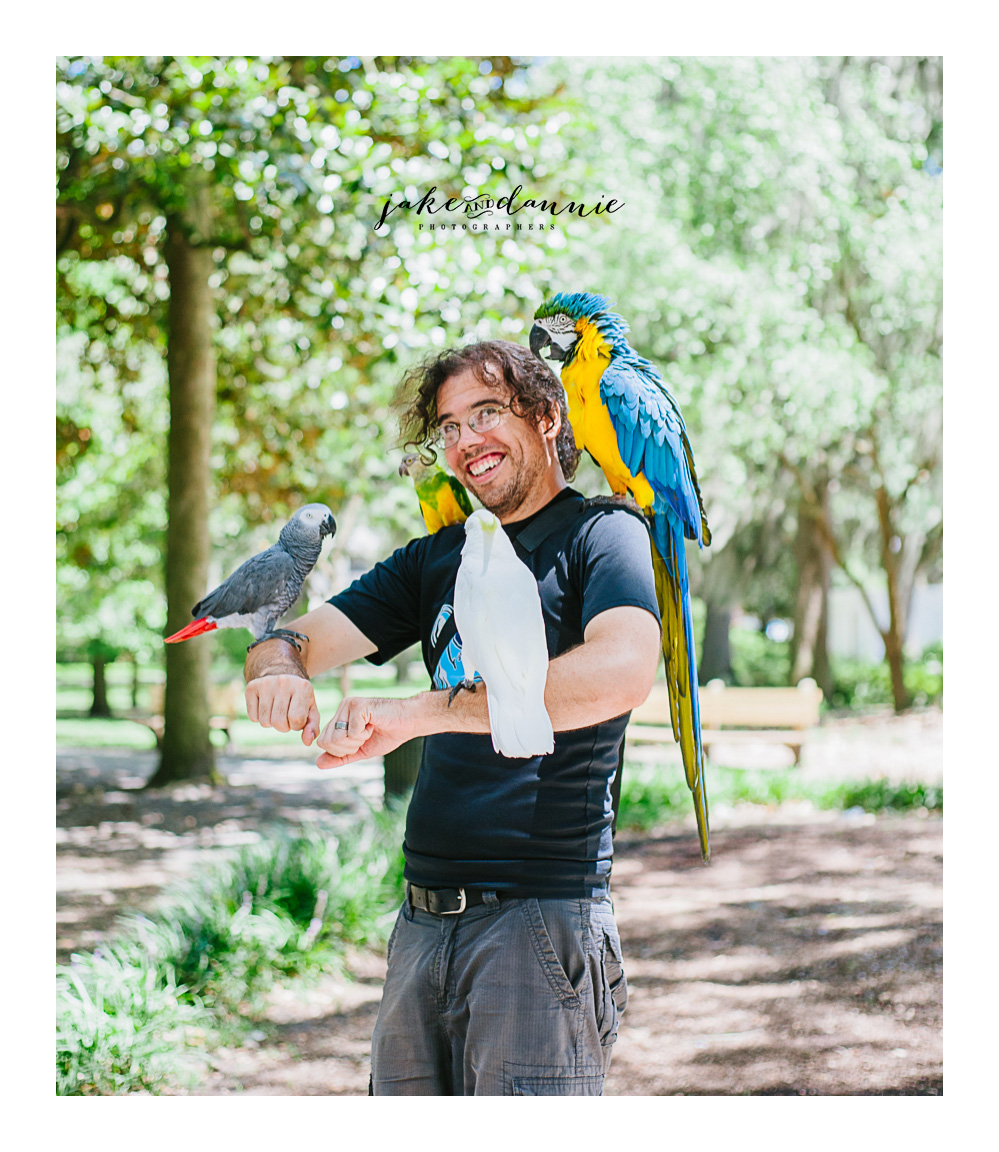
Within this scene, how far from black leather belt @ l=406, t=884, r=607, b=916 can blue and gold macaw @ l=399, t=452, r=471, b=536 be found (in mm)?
641

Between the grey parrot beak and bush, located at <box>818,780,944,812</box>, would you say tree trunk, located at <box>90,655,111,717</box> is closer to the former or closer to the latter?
bush, located at <box>818,780,944,812</box>

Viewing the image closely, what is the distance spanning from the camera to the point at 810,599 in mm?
8922

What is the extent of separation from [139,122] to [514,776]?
10.7 ft

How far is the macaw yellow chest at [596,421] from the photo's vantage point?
5.68 feet

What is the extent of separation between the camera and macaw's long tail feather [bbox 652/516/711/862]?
5.63ft

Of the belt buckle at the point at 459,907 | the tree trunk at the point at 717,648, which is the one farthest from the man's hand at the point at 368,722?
the tree trunk at the point at 717,648

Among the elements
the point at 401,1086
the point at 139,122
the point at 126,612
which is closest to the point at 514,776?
the point at 401,1086

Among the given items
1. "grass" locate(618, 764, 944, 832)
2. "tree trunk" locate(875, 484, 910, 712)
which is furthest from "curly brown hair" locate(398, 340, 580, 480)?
"tree trunk" locate(875, 484, 910, 712)

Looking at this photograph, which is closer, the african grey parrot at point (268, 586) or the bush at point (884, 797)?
the african grey parrot at point (268, 586)

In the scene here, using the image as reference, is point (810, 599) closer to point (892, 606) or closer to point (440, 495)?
point (892, 606)

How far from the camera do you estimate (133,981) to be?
287cm

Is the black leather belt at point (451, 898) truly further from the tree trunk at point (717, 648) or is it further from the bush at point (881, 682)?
the tree trunk at point (717, 648)

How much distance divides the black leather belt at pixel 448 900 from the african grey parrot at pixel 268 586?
1.55ft

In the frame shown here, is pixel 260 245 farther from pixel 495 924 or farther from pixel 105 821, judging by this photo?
pixel 495 924
